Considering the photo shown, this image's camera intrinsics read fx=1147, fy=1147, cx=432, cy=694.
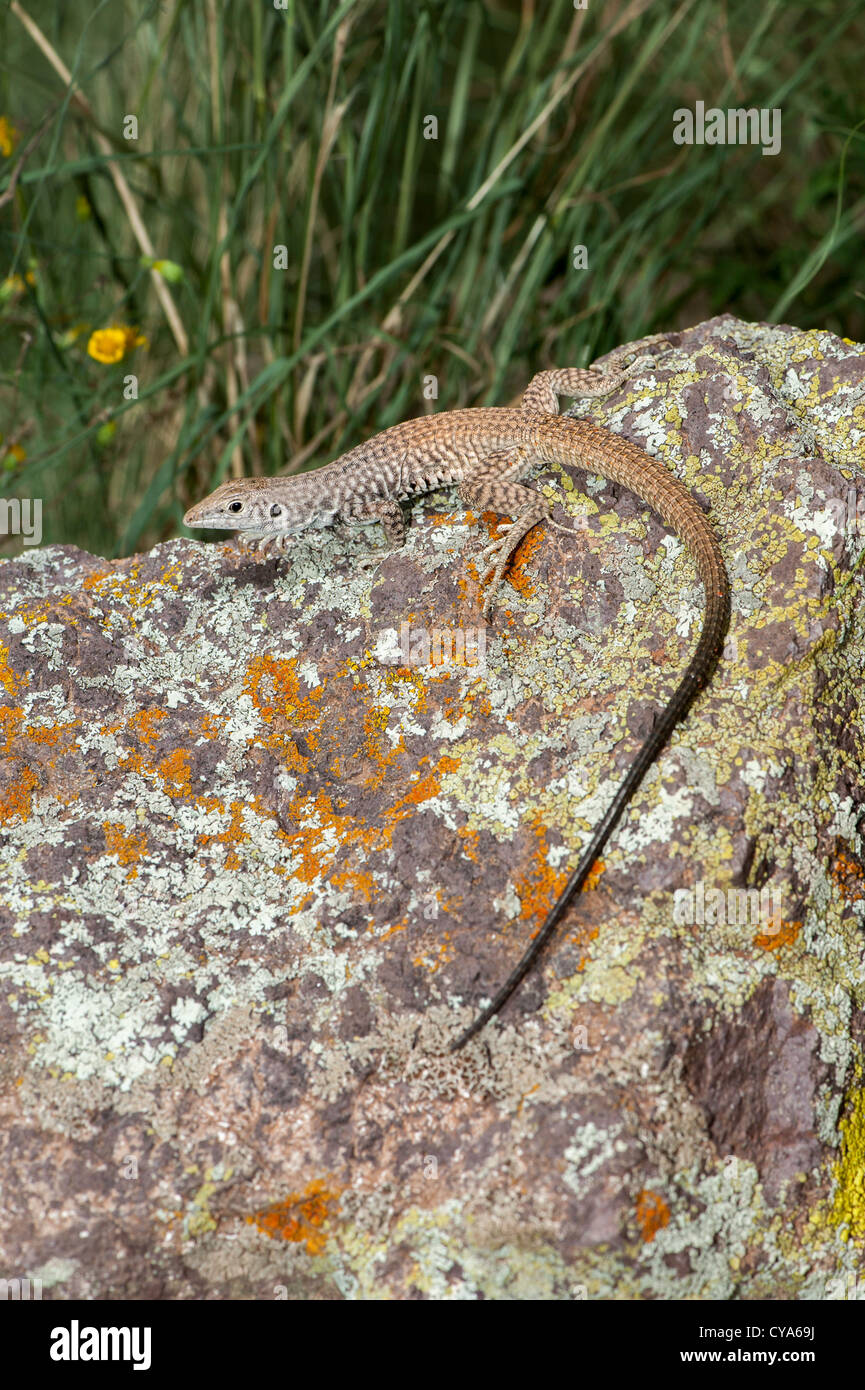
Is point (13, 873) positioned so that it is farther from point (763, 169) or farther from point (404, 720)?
point (763, 169)

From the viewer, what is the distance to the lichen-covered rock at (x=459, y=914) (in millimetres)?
2309

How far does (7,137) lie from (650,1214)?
15.0 ft

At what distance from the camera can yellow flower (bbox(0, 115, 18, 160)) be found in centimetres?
452

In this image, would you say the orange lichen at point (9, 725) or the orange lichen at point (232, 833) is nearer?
the orange lichen at point (232, 833)

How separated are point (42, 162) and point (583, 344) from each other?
253cm

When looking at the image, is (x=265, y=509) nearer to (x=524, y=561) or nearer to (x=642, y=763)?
(x=524, y=561)

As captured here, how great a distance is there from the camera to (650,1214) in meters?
2.24

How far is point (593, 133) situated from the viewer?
5.09 metres

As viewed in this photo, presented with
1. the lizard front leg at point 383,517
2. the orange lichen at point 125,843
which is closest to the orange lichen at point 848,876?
the lizard front leg at point 383,517

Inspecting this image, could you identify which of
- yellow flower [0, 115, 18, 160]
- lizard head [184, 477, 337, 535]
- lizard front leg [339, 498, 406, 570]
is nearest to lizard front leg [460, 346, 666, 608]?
lizard front leg [339, 498, 406, 570]

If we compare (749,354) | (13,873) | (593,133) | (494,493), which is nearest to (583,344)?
(593,133)

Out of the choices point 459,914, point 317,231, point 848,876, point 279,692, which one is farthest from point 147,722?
point 317,231

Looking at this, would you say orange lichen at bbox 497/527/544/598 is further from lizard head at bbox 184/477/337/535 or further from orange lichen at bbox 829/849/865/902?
orange lichen at bbox 829/849/865/902

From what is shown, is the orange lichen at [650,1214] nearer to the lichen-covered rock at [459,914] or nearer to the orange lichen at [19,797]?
the lichen-covered rock at [459,914]
